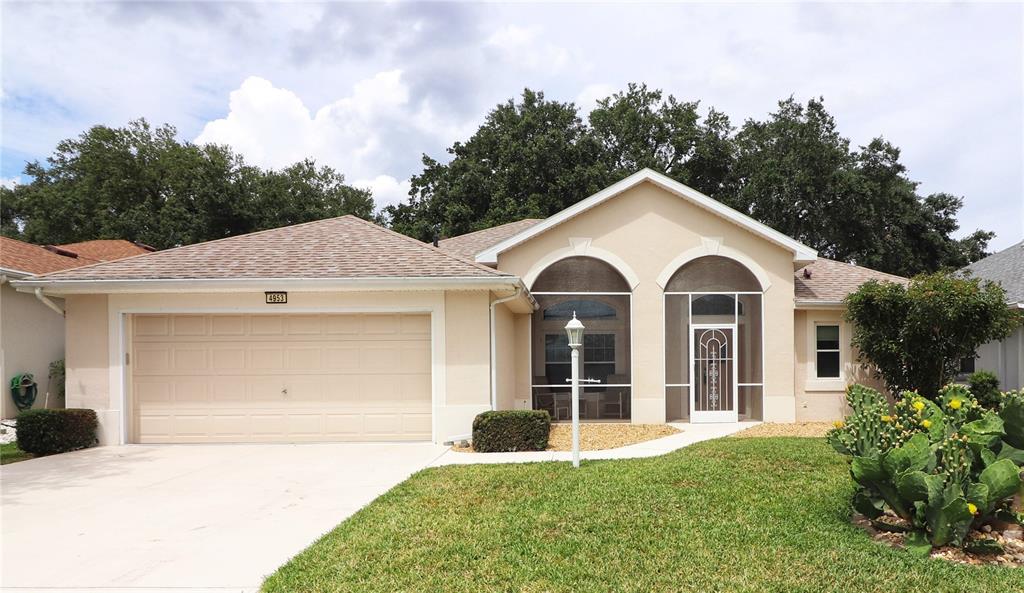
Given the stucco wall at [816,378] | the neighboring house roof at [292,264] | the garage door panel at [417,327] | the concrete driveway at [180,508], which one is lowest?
the concrete driveway at [180,508]

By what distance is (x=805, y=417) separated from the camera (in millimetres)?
15836

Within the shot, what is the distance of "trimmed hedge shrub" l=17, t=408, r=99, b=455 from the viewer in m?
11.5

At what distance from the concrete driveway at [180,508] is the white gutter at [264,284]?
9.45ft

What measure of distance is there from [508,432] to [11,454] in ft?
29.4

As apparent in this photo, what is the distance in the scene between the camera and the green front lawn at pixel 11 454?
11.3m

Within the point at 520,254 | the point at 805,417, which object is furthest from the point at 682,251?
the point at 805,417

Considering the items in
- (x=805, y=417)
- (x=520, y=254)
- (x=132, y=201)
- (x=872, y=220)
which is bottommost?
(x=805, y=417)

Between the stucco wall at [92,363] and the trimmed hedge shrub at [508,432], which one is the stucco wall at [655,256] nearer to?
the trimmed hedge shrub at [508,432]

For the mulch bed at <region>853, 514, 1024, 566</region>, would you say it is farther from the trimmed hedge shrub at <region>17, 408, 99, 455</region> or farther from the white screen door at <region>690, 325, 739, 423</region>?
the trimmed hedge shrub at <region>17, 408, 99, 455</region>

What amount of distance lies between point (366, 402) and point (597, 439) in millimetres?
4513

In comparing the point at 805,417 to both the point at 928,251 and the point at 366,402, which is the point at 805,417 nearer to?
the point at 366,402

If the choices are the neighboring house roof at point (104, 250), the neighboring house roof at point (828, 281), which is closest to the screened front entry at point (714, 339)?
the neighboring house roof at point (828, 281)

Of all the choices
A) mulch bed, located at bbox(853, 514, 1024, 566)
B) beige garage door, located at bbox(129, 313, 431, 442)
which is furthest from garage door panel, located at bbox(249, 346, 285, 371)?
mulch bed, located at bbox(853, 514, 1024, 566)

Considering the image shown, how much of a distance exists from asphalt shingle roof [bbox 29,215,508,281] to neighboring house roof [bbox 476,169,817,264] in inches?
94.0
